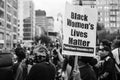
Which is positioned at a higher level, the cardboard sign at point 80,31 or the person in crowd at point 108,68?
the cardboard sign at point 80,31

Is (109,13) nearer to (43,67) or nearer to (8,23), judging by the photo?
(8,23)

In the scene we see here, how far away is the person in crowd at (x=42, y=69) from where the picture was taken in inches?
176

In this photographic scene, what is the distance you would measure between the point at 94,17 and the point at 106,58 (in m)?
1.64

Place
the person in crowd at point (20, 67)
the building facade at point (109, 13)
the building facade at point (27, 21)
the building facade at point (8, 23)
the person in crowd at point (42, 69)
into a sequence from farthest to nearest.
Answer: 1. the building facade at point (27, 21)
2. the building facade at point (109, 13)
3. the building facade at point (8, 23)
4. the person in crowd at point (20, 67)
5. the person in crowd at point (42, 69)

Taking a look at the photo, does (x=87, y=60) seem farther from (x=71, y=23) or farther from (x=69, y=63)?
(x=69, y=63)

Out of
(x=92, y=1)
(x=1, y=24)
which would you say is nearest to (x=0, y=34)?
(x=1, y=24)

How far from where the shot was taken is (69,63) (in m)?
6.84

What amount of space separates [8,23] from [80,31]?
70.3 m

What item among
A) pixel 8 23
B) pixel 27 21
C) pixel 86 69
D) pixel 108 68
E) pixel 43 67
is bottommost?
pixel 108 68

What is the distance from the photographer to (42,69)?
15.0 ft

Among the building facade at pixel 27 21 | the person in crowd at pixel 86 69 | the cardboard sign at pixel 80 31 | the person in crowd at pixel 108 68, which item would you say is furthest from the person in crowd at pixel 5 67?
the building facade at pixel 27 21

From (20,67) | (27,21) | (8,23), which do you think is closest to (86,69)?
(20,67)

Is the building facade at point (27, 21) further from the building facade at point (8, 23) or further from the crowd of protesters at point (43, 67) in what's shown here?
the crowd of protesters at point (43, 67)

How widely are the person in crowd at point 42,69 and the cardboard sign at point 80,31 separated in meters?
0.51
